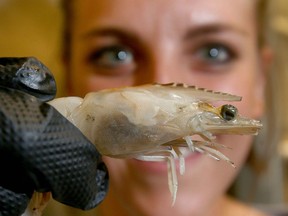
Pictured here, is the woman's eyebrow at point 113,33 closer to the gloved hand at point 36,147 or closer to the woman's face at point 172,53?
the woman's face at point 172,53

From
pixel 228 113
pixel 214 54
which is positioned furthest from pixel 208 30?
pixel 228 113

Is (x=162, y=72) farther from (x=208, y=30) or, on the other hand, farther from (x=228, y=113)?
(x=228, y=113)

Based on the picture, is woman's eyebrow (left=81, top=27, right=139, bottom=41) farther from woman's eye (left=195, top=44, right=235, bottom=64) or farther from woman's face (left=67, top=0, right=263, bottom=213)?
woman's eye (left=195, top=44, right=235, bottom=64)

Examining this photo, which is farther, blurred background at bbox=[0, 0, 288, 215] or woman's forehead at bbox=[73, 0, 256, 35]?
blurred background at bbox=[0, 0, 288, 215]

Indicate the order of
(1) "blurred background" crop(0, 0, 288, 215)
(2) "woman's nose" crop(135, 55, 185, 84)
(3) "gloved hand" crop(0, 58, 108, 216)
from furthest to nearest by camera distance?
(1) "blurred background" crop(0, 0, 288, 215)
(2) "woman's nose" crop(135, 55, 185, 84)
(3) "gloved hand" crop(0, 58, 108, 216)

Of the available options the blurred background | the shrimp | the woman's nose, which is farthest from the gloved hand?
the blurred background

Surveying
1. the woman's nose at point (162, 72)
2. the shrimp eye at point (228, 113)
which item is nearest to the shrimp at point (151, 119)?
the shrimp eye at point (228, 113)

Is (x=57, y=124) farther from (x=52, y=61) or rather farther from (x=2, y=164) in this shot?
(x=52, y=61)

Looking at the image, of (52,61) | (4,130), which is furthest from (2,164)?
(52,61)
